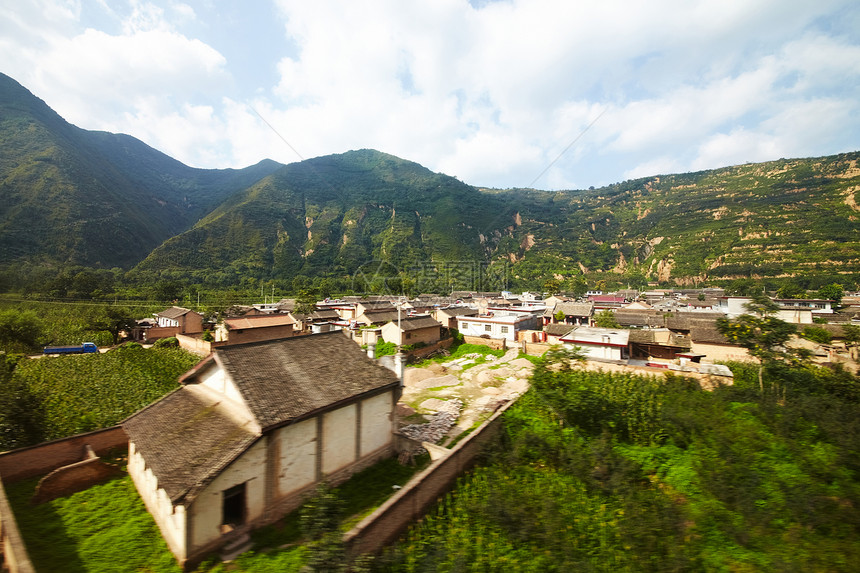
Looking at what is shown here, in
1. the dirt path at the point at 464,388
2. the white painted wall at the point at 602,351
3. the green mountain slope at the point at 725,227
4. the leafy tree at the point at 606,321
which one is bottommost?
the dirt path at the point at 464,388

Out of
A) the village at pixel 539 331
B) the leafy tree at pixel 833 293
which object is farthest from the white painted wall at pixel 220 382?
the leafy tree at pixel 833 293

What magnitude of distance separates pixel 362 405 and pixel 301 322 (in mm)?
31207

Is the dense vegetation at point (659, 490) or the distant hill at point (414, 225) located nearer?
the dense vegetation at point (659, 490)

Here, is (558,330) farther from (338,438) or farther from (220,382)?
(220,382)

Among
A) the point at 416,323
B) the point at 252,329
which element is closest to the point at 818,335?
the point at 416,323

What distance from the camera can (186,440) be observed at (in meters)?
7.68

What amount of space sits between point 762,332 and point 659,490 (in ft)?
43.1

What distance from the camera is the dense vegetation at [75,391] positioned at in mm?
10523

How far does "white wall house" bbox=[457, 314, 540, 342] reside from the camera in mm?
33719

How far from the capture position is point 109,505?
26.4 feet

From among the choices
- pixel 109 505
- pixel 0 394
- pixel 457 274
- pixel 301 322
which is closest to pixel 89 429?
pixel 0 394

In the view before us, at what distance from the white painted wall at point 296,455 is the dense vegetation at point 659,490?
3147 millimetres

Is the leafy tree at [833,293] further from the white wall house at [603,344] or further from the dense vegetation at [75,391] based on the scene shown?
the dense vegetation at [75,391]

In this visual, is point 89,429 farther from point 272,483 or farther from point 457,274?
point 457,274
